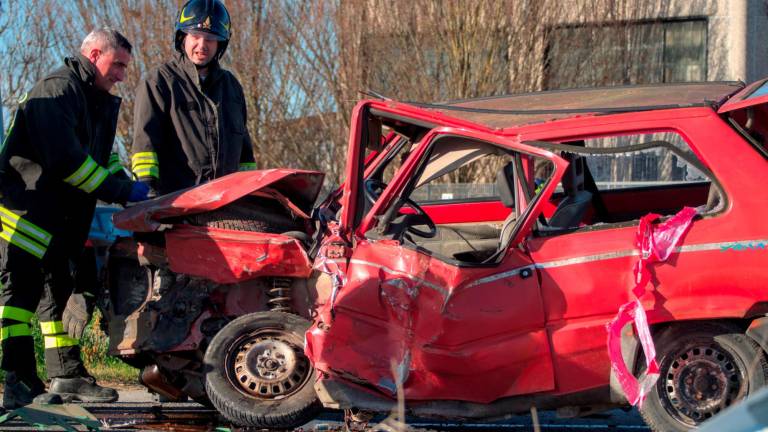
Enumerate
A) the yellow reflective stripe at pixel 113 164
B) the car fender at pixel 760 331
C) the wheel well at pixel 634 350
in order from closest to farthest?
the car fender at pixel 760 331 < the wheel well at pixel 634 350 < the yellow reflective stripe at pixel 113 164

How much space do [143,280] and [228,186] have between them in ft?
2.59

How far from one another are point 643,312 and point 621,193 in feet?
7.07

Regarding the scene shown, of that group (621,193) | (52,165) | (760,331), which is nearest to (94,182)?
(52,165)

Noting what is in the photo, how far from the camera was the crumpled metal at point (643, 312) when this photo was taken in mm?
4293

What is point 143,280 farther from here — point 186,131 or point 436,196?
point 436,196

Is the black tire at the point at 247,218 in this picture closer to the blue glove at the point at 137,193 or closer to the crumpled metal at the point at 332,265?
the blue glove at the point at 137,193

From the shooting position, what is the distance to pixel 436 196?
1345cm

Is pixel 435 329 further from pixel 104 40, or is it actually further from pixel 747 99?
pixel 104 40

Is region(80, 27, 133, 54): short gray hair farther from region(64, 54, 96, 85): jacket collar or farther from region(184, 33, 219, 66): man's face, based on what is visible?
region(184, 33, 219, 66): man's face

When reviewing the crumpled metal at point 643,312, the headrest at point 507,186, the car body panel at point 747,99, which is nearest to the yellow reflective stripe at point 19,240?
the headrest at point 507,186

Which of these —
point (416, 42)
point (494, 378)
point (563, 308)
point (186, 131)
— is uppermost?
point (416, 42)

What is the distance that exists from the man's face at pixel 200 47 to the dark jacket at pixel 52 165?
66cm

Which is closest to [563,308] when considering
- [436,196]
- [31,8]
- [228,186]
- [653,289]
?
[653,289]

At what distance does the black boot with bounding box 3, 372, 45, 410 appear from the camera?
5410 mm
